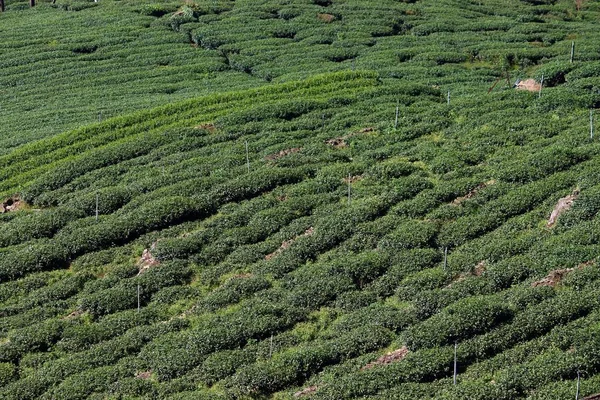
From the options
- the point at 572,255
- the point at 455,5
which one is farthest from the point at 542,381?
the point at 455,5

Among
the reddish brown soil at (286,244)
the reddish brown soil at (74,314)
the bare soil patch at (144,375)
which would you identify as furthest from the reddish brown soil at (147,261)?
the bare soil patch at (144,375)

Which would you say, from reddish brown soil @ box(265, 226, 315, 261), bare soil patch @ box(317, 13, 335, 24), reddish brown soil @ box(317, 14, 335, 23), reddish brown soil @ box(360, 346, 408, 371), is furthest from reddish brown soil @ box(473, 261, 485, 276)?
reddish brown soil @ box(317, 14, 335, 23)

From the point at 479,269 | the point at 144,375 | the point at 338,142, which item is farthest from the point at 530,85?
the point at 144,375

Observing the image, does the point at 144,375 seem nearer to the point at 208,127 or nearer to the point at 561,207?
the point at 561,207

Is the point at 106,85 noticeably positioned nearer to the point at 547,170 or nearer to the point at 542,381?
the point at 547,170

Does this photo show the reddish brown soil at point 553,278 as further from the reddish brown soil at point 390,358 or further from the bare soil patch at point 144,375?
the bare soil patch at point 144,375

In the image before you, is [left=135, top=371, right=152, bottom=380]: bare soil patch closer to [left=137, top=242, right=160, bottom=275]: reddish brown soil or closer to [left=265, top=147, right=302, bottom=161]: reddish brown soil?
[left=137, top=242, right=160, bottom=275]: reddish brown soil
